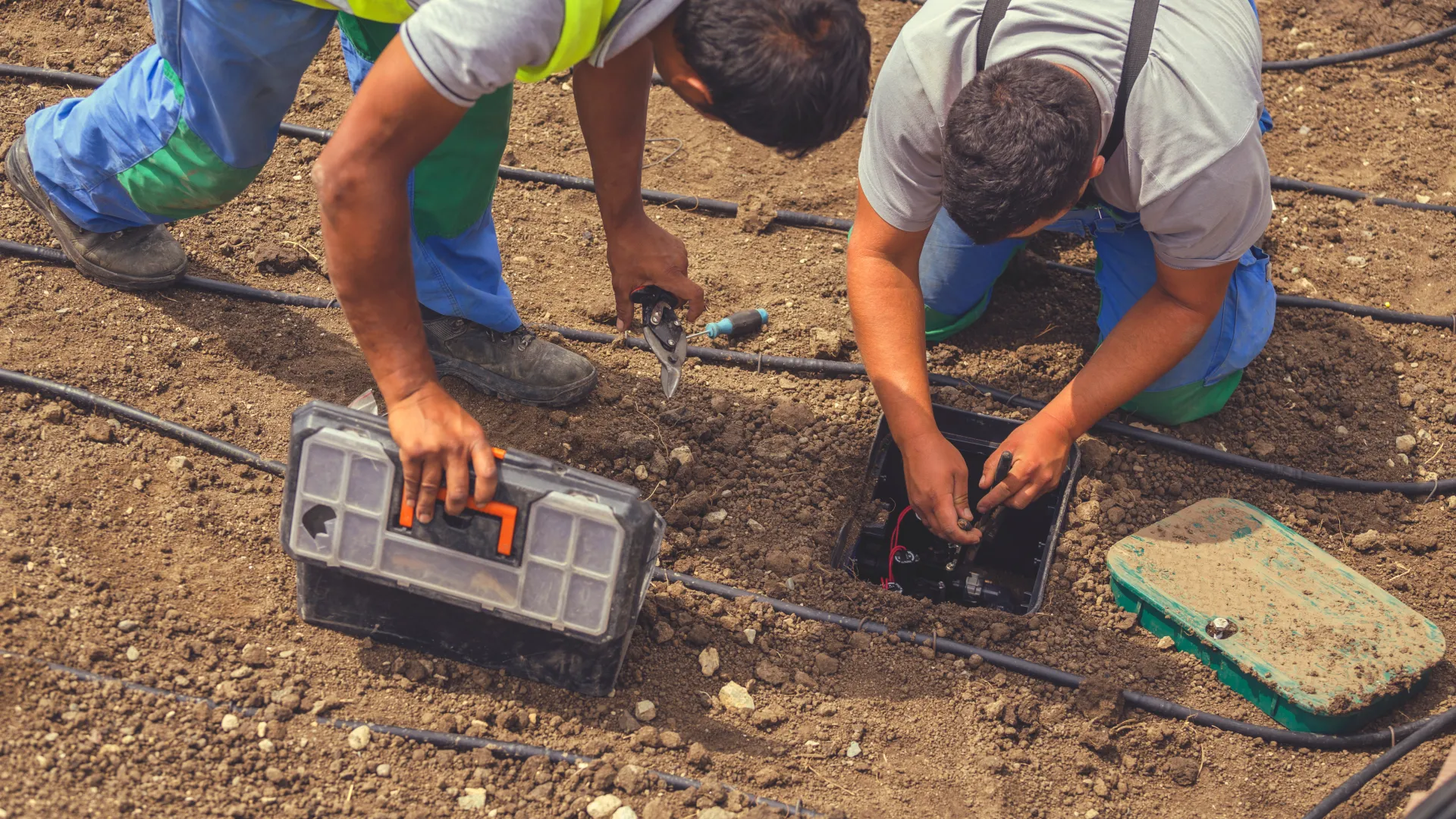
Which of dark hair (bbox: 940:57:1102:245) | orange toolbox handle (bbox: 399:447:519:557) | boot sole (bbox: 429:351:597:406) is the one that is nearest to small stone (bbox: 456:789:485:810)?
orange toolbox handle (bbox: 399:447:519:557)

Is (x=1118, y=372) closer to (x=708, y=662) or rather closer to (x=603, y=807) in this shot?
(x=708, y=662)

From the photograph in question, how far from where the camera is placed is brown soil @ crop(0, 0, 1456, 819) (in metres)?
2.00

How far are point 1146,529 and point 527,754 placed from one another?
151cm

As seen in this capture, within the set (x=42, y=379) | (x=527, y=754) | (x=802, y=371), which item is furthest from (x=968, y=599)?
(x=42, y=379)

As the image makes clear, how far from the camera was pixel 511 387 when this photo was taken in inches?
106

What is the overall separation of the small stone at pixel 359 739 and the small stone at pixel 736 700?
68 centimetres

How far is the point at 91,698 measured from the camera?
77.4 inches

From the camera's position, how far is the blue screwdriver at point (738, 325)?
299 centimetres

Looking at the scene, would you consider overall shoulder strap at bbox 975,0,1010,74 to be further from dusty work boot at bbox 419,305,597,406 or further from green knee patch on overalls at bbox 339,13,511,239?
dusty work boot at bbox 419,305,597,406

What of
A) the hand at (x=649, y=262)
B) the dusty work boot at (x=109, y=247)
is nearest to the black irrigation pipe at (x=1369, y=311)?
the hand at (x=649, y=262)

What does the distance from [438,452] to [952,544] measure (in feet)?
4.62

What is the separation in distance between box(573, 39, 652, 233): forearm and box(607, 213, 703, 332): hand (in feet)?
0.10

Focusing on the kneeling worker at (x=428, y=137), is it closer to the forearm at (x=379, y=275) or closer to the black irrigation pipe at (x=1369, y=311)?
the forearm at (x=379, y=275)

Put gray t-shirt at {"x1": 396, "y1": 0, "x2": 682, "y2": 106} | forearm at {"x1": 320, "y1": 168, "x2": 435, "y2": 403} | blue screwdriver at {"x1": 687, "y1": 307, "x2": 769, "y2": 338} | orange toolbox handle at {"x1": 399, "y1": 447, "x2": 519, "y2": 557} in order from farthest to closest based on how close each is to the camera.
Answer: blue screwdriver at {"x1": 687, "y1": 307, "x2": 769, "y2": 338}, orange toolbox handle at {"x1": 399, "y1": 447, "x2": 519, "y2": 557}, forearm at {"x1": 320, "y1": 168, "x2": 435, "y2": 403}, gray t-shirt at {"x1": 396, "y1": 0, "x2": 682, "y2": 106}
